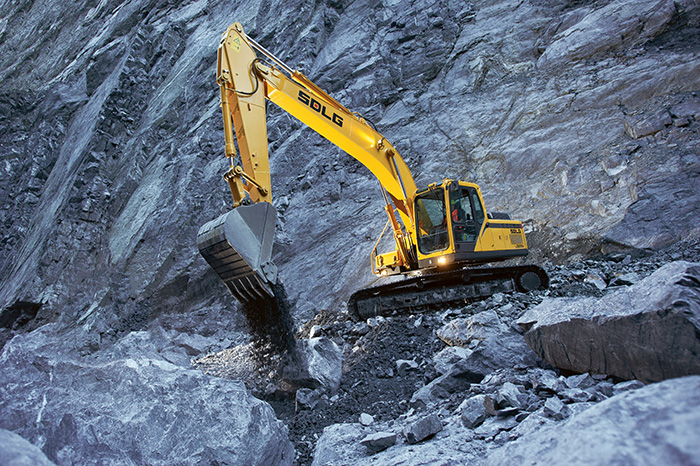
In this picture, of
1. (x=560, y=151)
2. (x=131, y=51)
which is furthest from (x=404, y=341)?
(x=131, y=51)

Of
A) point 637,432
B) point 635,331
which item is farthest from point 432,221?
point 637,432

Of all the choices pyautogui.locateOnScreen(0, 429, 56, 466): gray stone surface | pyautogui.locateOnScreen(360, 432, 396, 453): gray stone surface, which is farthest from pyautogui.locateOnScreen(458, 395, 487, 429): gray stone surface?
pyautogui.locateOnScreen(0, 429, 56, 466): gray stone surface

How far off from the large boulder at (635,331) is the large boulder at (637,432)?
1354mm

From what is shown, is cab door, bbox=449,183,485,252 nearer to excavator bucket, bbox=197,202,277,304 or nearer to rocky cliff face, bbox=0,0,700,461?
rocky cliff face, bbox=0,0,700,461

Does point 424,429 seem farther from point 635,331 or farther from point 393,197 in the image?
point 393,197

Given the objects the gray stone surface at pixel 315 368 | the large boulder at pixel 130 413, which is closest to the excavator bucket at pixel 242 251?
the gray stone surface at pixel 315 368

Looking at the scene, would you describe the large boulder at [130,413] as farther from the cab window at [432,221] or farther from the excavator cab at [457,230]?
the cab window at [432,221]

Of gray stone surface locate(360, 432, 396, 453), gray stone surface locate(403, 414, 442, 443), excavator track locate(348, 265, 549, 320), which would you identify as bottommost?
excavator track locate(348, 265, 549, 320)

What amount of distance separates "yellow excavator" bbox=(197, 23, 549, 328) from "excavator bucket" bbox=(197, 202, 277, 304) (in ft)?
2.00

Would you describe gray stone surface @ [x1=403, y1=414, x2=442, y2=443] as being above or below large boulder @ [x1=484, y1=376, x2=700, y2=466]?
below

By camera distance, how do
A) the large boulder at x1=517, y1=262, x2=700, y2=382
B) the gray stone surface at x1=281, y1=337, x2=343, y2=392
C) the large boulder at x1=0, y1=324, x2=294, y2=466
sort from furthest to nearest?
the gray stone surface at x1=281, y1=337, x2=343, y2=392 → the large boulder at x1=0, y1=324, x2=294, y2=466 → the large boulder at x1=517, y1=262, x2=700, y2=382

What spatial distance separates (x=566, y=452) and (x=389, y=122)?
11714 mm

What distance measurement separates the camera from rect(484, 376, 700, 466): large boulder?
990mm

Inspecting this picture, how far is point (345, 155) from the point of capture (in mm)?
11664
